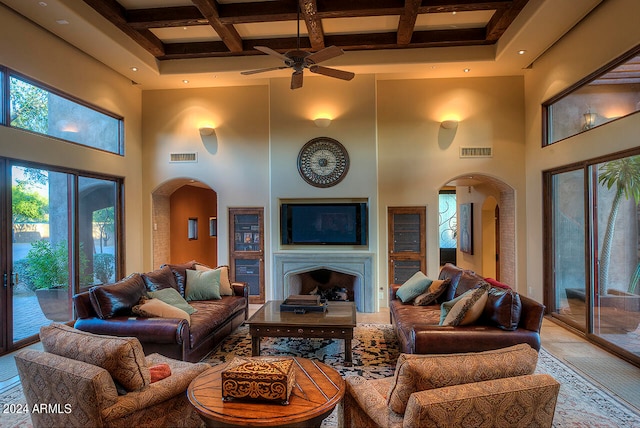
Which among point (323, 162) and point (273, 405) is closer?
point (273, 405)

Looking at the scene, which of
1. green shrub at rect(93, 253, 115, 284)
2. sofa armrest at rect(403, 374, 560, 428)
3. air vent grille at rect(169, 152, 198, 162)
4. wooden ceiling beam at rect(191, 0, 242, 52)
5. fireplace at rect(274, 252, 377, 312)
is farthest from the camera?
air vent grille at rect(169, 152, 198, 162)

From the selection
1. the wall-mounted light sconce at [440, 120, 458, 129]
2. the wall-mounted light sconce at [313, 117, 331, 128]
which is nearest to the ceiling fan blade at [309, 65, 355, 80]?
the wall-mounted light sconce at [313, 117, 331, 128]

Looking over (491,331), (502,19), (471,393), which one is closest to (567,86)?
(502,19)

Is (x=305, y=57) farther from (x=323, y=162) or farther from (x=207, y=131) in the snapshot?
(x=207, y=131)

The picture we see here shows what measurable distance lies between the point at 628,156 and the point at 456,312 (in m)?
2.63

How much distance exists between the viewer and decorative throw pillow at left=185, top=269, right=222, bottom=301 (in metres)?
4.55

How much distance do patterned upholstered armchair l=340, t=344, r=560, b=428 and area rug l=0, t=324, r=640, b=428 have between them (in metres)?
1.24

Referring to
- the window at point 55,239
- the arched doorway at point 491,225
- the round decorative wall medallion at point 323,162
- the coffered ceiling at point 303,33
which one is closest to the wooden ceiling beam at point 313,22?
the coffered ceiling at point 303,33

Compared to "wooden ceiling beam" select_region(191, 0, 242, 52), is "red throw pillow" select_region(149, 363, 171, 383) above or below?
below

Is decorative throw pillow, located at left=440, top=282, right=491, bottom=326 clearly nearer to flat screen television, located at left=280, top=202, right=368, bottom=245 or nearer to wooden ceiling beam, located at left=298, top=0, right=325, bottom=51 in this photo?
flat screen television, located at left=280, top=202, right=368, bottom=245

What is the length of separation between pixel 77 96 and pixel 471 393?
20.0ft

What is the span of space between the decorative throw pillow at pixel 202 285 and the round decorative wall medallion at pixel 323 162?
2.34m

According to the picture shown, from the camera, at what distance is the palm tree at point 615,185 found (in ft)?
12.0

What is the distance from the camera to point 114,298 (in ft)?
11.4
